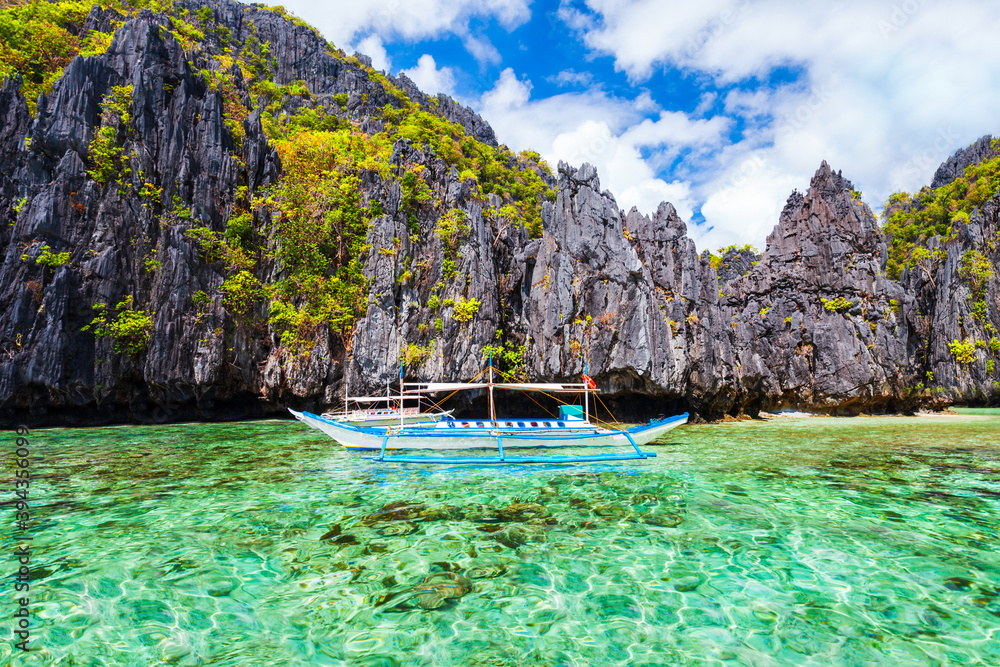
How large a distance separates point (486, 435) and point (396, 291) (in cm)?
2024

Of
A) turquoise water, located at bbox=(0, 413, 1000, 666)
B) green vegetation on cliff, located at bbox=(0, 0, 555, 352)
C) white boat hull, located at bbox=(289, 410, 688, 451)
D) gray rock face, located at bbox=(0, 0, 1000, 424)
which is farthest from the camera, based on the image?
green vegetation on cliff, located at bbox=(0, 0, 555, 352)

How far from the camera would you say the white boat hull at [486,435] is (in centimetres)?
1773

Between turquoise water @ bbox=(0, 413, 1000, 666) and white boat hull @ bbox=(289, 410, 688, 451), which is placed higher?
white boat hull @ bbox=(289, 410, 688, 451)

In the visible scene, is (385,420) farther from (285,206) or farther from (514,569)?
(514,569)

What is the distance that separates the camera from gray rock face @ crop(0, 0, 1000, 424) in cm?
2906

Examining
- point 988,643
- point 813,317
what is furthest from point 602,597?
point 813,317

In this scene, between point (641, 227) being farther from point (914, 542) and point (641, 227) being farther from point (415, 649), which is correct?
point (415, 649)

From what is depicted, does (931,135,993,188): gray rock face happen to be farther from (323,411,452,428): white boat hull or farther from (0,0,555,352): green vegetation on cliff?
(323,411,452,428): white boat hull

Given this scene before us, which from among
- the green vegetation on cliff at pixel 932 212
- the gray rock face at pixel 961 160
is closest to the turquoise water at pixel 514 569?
the green vegetation on cliff at pixel 932 212

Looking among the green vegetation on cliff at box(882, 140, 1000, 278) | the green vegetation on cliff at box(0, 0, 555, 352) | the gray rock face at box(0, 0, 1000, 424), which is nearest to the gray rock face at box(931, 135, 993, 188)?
the green vegetation on cliff at box(882, 140, 1000, 278)

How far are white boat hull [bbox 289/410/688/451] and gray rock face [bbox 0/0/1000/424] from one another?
13.3m

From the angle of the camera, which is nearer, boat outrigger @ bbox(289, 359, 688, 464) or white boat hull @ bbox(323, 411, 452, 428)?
boat outrigger @ bbox(289, 359, 688, 464)

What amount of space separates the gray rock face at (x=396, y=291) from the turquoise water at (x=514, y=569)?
66.7 feet

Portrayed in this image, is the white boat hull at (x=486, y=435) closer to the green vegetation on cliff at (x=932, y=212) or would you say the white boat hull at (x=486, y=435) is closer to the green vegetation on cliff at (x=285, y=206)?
the green vegetation on cliff at (x=285, y=206)
